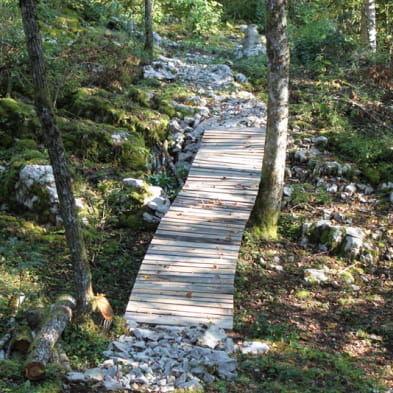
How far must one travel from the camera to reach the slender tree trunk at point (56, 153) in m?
4.76

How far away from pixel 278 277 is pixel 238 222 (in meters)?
1.15

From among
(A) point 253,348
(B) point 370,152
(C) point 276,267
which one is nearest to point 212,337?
(A) point 253,348

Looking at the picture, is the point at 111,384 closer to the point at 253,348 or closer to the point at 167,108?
the point at 253,348

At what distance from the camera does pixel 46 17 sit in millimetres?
14562

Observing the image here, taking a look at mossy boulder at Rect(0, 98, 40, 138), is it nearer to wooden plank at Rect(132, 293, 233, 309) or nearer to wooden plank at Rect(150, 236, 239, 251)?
wooden plank at Rect(150, 236, 239, 251)

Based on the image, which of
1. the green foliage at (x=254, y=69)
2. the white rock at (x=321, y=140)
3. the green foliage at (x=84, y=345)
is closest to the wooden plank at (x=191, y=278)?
the green foliage at (x=84, y=345)

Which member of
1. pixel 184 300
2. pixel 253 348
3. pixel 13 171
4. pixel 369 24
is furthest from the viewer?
pixel 369 24

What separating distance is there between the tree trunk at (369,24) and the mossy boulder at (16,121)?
9.95 metres

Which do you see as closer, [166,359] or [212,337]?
→ [166,359]

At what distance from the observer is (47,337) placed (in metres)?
4.95

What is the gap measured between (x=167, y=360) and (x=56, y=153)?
2.48 metres

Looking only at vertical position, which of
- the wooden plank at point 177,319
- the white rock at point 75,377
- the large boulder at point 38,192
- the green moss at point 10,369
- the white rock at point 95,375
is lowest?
the wooden plank at point 177,319

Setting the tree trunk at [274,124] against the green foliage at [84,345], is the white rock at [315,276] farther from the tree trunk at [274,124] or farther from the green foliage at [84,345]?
the green foliage at [84,345]

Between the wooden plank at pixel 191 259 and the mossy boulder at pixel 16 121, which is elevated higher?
the mossy boulder at pixel 16 121
